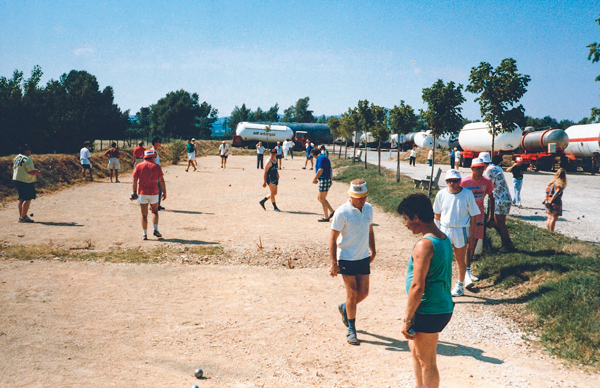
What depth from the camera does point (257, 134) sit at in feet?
194

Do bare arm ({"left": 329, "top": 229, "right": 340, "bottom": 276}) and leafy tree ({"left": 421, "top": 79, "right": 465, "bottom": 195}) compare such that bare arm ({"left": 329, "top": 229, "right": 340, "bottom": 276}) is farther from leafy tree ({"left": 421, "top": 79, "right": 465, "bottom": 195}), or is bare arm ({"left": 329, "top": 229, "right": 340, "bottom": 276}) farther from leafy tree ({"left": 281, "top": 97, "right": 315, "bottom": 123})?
leafy tree ({"left": 281, "top": 97, "right": 315, "bottom": 123})

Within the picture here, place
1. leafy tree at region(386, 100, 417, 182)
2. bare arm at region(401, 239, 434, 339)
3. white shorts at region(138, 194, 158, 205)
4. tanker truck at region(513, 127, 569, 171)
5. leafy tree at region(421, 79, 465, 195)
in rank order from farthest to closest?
tanker truck at region(513, 127, 569, 171) → leafy tree at region(386, 100, 417, 182) → leafy tree at region(421, 79, 465, 195) → white shorts at region(138, 194, 158, 205) → bare arm at region(401, 239, 434, 339)

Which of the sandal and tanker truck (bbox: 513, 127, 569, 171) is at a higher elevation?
tanker truck (bbox: 513, 127, 569, 171)

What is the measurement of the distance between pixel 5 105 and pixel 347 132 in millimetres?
27590

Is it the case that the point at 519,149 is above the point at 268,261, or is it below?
above

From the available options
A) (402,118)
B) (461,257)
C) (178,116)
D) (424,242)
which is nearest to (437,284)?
(424,242)

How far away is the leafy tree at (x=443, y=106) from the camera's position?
49.0ft

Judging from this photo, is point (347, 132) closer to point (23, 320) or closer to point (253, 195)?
point (253, 195)

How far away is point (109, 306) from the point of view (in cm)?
646

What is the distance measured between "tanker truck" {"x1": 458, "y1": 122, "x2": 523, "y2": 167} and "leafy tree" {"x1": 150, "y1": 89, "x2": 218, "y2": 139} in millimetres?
59831

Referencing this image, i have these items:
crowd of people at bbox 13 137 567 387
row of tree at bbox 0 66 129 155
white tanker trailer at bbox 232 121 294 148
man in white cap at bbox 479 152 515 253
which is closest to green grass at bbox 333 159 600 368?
man in white cap at bbox 479 152 515 253

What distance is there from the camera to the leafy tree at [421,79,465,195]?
49.0 ft

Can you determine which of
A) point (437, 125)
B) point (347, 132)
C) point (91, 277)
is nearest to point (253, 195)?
point (437, 125)

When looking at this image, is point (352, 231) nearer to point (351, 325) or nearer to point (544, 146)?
point (351, 325)
